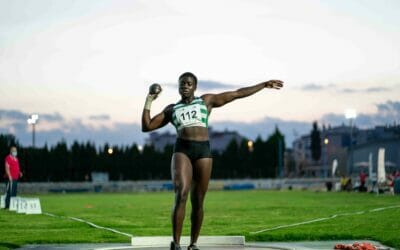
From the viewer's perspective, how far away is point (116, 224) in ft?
71.1

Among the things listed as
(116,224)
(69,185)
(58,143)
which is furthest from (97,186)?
(116,224)

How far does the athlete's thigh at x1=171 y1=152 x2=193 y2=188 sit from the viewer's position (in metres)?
10.8

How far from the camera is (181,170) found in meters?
10.9

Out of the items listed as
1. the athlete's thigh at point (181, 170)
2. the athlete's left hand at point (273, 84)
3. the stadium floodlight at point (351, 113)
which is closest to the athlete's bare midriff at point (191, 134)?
the athlete's thigh at point (181, 170)

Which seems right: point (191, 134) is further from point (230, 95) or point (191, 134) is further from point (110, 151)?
point (110, 151)

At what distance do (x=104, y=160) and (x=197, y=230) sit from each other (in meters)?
162

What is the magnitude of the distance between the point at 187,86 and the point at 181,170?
1.10 meters

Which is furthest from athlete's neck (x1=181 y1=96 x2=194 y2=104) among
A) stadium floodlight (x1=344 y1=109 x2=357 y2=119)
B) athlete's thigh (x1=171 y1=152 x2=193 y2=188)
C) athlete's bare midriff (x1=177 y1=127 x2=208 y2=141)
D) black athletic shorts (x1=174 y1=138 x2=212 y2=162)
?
stadium floodlight (x1=344 y1=109 x2=357 y2=119)

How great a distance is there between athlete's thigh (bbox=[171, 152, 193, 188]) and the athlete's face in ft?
2.56

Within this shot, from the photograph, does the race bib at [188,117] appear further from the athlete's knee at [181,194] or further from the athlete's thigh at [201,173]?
the athlete's knee at [181,194]

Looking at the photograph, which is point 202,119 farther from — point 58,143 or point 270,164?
point 270,164

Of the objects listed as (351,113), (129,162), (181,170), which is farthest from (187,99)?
(129,162)

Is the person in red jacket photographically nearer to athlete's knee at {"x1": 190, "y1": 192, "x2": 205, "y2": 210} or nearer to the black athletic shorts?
athlete's knee at {"x1": 190, "y1": 192, "x2": 205, "y2": 210}

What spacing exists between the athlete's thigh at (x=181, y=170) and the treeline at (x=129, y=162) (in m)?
143
